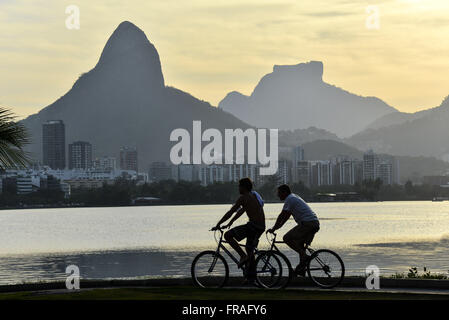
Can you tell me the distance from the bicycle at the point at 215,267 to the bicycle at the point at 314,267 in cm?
7

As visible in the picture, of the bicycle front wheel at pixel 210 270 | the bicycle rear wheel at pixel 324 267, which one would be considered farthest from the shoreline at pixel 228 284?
the bicycle front wheel at pixel 210 270

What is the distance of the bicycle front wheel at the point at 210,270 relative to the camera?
20.0m

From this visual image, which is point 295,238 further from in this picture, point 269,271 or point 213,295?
point 213,295

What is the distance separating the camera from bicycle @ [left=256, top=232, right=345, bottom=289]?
1984 centimetres

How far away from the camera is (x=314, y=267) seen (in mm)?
20328

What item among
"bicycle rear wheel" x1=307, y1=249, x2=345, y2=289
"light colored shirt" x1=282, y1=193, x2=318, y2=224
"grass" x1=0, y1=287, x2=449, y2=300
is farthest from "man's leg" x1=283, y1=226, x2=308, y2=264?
"grass" x1=0, y1=287, x2=449, y2=300

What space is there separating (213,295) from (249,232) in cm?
209

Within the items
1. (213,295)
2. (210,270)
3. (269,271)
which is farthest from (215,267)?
(213,295)

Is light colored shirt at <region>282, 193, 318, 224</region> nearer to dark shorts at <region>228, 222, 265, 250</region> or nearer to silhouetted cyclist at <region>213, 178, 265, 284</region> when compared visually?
silhouetted cyclist at <region>213, 178, 265, 284</region>

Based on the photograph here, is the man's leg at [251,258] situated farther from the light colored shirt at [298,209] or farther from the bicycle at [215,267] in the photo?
the light colored shirt at [298,209]
